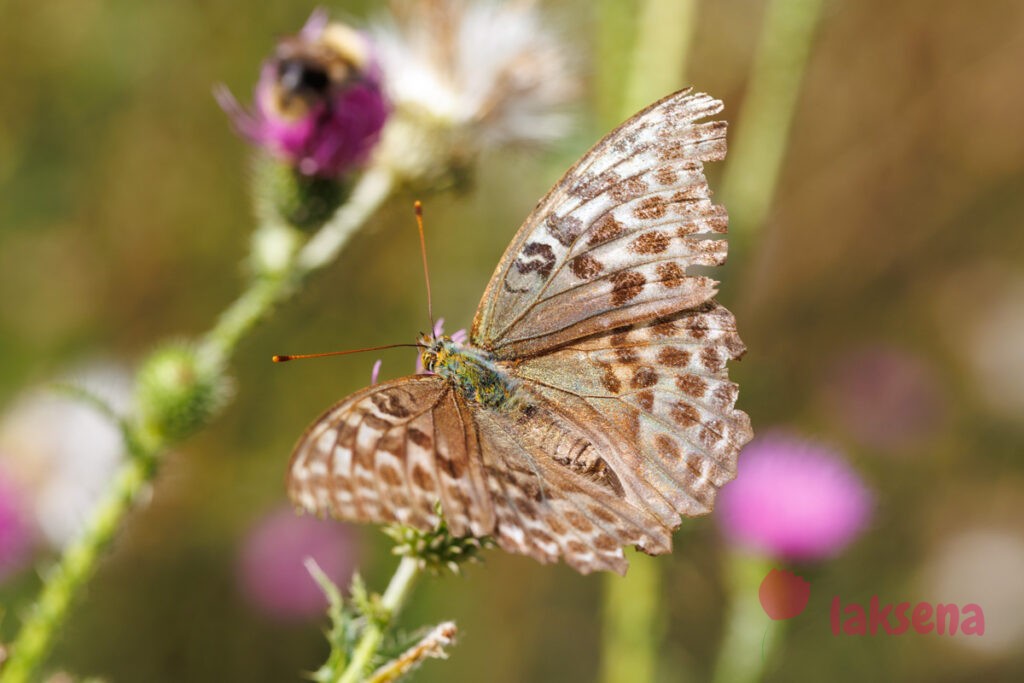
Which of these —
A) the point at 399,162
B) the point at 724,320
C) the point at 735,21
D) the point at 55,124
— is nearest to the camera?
the point at 724,320

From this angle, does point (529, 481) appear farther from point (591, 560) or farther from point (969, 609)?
point (969, 609)

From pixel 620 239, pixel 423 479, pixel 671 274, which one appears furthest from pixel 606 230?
pixel 423 479

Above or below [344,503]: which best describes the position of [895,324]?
above

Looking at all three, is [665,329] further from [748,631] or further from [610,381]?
[748,631]

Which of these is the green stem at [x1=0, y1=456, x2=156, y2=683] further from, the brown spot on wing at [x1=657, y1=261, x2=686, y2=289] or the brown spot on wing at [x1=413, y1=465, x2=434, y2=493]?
the brown spot on wing at [x1=657, y1=261, x2=686, y2=289]

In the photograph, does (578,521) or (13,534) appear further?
(13,534)

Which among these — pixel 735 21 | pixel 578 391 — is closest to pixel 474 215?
pixel 735 21

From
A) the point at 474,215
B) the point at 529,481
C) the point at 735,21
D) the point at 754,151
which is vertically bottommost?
the point at 529,481
